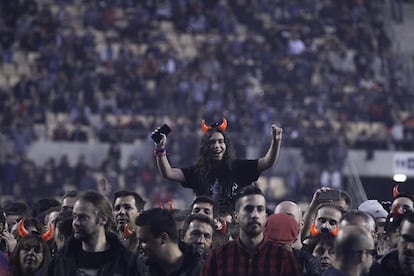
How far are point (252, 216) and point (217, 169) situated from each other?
2390mm

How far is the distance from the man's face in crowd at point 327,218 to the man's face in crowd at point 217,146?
101 centimetres

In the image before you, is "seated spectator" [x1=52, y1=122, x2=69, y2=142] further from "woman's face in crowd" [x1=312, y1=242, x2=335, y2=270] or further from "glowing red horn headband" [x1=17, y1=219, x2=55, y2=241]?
"woman's face in crowd" [x1=312, y1=242, x2=335, y2=270]

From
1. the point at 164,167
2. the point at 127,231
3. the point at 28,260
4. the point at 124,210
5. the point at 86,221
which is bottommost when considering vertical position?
the point at 28,260

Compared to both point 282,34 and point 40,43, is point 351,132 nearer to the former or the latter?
point 282,34

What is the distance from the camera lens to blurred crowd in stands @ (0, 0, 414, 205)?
90.4ft

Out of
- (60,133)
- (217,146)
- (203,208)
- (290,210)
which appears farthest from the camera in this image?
(60,133)

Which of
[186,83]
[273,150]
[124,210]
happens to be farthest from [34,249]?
[186,83]

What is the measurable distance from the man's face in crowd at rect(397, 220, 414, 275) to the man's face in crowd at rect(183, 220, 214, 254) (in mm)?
1982

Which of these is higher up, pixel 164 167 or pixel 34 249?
pixel 164 167

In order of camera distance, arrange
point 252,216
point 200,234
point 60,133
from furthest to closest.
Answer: point 60,133 < point 200,234 < point 252,216

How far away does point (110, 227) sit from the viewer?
907 cm

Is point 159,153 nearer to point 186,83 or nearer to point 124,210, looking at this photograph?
point 124,210

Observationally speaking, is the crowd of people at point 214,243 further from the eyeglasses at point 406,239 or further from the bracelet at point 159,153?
the bracelet at point 159,153

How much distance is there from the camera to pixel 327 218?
1013 centimetres
